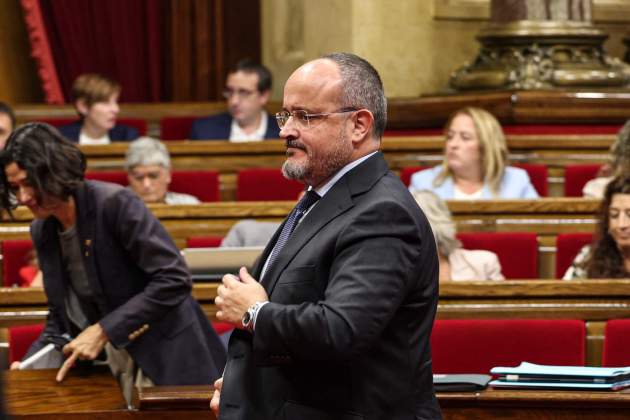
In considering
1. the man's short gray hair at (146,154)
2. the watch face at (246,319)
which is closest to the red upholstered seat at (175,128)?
the man's short gray hair at (146,154)

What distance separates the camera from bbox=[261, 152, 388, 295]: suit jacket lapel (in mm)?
1565

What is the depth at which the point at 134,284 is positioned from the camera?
251 centimetres

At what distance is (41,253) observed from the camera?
99.2 inches

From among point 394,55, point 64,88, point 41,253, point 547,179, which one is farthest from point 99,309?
point 64,88

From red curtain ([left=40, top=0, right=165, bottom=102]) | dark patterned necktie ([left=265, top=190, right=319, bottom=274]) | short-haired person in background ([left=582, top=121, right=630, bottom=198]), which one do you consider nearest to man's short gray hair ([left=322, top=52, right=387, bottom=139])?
dark patterned necktie ([left=265, top=190, right=319, bottom=274])

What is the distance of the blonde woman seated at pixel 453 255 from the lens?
11.0ft

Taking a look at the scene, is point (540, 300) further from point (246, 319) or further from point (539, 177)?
point (539, 177)

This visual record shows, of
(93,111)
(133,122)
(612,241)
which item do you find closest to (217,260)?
(612,241)

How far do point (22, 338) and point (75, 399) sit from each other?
1.75 feet

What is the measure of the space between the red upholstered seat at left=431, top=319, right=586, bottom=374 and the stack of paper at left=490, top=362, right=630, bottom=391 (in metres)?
0.42

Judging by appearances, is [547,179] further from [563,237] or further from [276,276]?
[276,276]

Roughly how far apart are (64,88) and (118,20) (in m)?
0.48

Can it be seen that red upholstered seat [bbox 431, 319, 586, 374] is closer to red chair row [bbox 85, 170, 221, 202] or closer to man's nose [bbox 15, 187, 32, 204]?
man's nose [bbox 15, 187, 32, 204]

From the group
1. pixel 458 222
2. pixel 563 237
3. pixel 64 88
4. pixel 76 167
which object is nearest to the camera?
pixel 76 167
